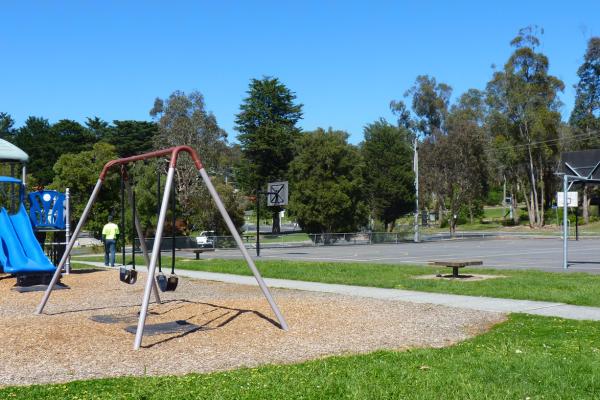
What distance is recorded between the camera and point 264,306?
39.1ft

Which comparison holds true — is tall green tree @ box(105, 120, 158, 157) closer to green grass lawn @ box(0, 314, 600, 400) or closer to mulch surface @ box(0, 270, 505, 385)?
mulch surface @ box(0, 270, 505, 385)

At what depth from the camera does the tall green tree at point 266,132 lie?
64.5 metres

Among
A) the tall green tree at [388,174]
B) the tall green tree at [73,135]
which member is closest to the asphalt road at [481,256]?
the tall green tree at [388,174]

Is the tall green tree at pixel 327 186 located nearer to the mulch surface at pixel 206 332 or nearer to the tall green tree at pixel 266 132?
the tall green tree at pixel 266 132

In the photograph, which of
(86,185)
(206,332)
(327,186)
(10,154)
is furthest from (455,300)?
(327,186)

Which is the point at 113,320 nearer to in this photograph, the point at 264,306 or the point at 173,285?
the point at 173,285

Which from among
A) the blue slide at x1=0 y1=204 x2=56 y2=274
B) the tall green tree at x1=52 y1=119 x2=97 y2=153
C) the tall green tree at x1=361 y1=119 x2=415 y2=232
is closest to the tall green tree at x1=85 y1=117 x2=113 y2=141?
the tall green tree at x1=52 y1=119 x2=97 y2=153

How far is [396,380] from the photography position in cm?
607

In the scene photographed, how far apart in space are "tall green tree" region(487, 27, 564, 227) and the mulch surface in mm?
57485

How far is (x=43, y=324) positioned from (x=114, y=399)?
5.31 meters

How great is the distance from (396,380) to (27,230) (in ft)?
45.8

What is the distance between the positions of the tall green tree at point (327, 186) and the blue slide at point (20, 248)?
31.5 m

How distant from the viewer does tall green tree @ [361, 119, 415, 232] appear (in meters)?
55.9

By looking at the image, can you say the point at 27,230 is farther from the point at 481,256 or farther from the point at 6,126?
the point at 6,126
